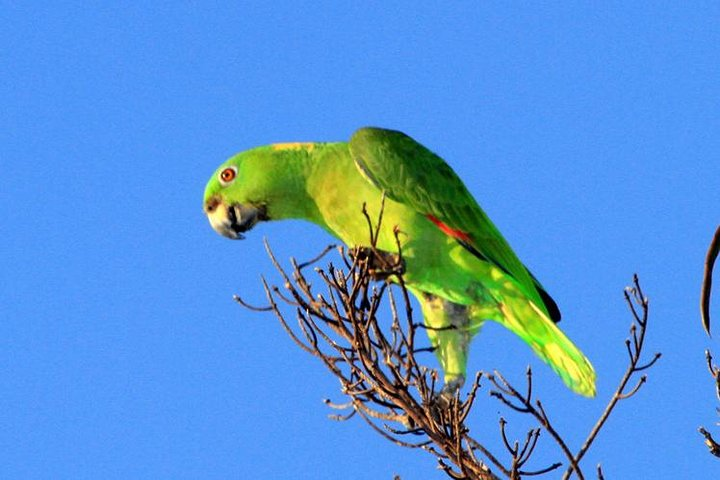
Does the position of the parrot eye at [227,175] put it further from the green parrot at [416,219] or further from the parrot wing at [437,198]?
the parrot wing at [437,198]

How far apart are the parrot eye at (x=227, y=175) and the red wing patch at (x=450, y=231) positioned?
4.20 ft

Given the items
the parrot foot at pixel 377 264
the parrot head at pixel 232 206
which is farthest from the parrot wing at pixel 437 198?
the parrot foot at pixel 377 264

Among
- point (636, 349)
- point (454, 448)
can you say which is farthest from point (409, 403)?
point (636, 349)

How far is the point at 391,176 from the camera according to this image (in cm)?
607

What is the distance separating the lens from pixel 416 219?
6027 mm

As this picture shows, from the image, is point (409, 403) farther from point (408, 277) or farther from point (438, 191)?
point (438, 191)

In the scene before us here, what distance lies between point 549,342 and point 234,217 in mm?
2137

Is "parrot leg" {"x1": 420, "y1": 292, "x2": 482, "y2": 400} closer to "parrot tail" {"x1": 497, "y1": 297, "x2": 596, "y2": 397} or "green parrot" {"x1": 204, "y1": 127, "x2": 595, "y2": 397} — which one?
"green parrot" {"x1": 204, "y1": 127, "x2": 595, "y2": 397}

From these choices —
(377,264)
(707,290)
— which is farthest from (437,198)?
(707,290)

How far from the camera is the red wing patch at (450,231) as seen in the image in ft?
19.7

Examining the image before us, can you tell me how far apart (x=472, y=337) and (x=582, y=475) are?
2.18 meters

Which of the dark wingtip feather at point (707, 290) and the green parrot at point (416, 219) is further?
the green parrot at point (416, 219)

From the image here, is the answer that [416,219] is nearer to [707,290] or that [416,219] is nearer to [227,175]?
[227,175]

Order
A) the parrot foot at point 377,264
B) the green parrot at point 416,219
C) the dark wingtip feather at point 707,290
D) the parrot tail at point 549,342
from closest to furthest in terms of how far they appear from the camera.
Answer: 1. the dark wingtip feather at point 707,290
2. the parrot foot at point 377,264
3. the parrot tail at point 549,342
4. the green parrot at point 416,219
